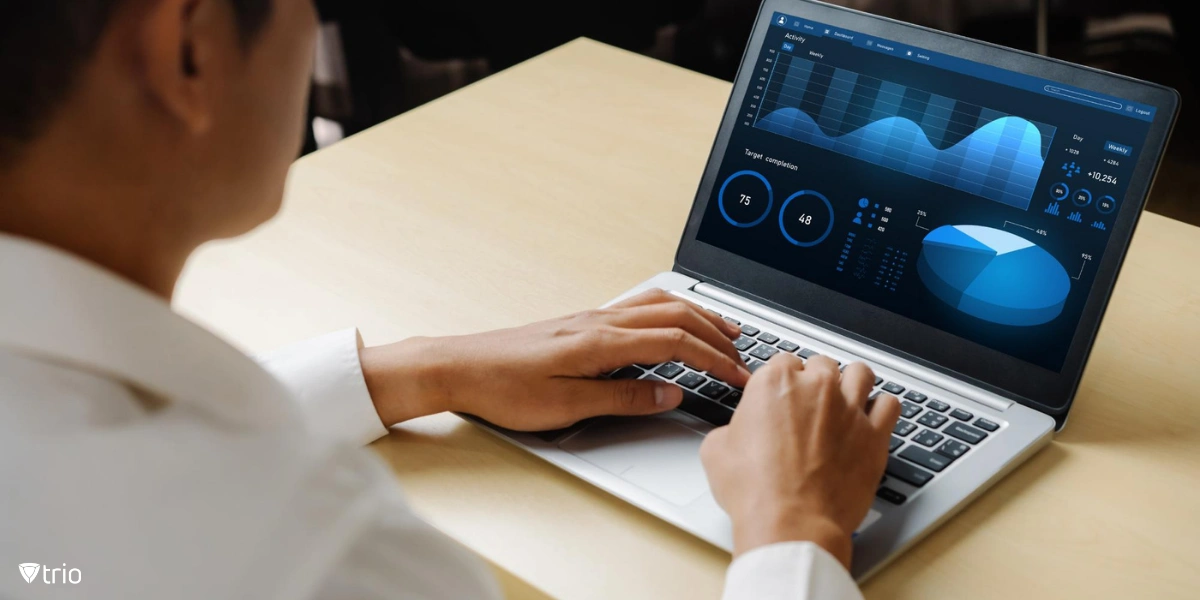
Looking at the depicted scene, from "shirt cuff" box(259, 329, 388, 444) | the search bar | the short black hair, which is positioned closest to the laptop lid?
the search bar

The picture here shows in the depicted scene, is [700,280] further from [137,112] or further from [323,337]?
[137,112]

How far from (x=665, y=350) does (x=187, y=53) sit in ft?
1.44

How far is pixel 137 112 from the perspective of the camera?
0.49 meters

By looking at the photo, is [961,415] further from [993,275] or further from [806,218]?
[806,218]

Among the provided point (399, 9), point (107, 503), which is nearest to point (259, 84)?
point (107, 503)

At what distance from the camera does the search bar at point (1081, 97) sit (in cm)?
83

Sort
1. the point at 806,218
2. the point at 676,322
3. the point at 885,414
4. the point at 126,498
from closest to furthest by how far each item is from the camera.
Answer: the point at 126,498, the point at 885,414, the point at 676,322, the point at 806,218

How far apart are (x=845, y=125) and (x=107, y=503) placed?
0.70 meters

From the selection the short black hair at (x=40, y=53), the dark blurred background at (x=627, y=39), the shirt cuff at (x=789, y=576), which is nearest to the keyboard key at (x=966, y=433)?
the shirt cuff at (x=789, y=576)

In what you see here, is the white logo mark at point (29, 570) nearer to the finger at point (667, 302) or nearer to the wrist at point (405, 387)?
the wrist at point (405, 387)

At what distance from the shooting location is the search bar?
83cm

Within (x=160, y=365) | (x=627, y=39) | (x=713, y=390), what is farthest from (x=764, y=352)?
(x=627, y=39)

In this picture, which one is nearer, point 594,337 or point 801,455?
point 801,455

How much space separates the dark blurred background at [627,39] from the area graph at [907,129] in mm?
1435
